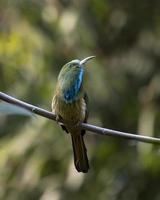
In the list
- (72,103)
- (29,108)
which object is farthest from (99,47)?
(29,108)

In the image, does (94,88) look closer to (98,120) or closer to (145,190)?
(98,120)

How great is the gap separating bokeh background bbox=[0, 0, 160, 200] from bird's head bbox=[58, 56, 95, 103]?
11.8ft

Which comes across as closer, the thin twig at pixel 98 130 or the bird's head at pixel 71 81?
the thin twig at pixel 98 130

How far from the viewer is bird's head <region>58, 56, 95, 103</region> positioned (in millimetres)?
3387

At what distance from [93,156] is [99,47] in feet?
4.28

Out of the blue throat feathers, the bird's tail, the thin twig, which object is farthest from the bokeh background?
the thin twig

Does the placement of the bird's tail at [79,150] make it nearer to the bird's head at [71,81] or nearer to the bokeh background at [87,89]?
the bird's head at [71,81]

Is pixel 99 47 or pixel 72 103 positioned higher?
pixel 72 103

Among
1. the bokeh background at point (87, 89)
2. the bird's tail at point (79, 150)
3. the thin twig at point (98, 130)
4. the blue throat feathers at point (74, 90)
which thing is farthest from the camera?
the bokeh background at point (87, 89)

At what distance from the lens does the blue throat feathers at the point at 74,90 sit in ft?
11.1

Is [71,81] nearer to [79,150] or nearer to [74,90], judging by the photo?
[74,90]

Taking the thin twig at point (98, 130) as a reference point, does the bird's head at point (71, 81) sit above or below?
below

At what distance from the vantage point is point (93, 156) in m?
8.40

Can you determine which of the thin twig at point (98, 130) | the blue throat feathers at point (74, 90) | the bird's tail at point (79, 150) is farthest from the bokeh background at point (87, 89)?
the thin twig at point (98, 130)
